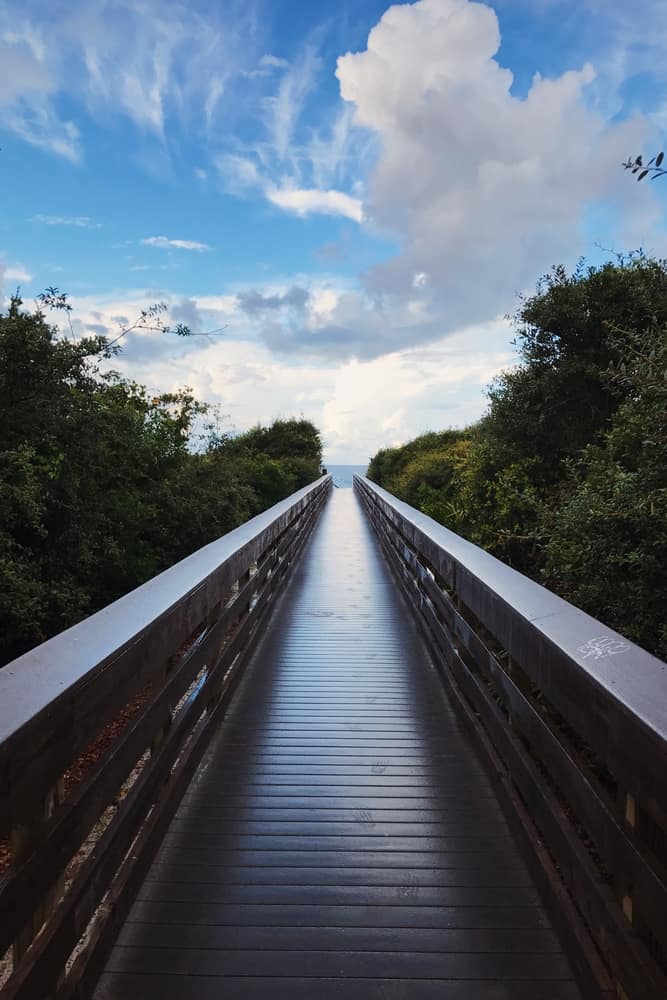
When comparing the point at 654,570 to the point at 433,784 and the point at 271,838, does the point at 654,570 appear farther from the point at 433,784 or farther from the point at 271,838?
the point at 271,838

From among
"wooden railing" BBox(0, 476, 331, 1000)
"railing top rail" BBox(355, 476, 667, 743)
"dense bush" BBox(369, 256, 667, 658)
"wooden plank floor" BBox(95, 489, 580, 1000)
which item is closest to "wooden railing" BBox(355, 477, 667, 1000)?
"railing top rail" BBox(355, 476, 667, 743)

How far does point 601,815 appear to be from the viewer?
1.66m

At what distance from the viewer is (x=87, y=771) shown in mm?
1811

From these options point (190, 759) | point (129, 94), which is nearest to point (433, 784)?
point (190, 759)

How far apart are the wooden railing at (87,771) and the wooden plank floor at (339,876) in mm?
153

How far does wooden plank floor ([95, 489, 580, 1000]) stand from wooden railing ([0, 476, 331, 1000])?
153mm

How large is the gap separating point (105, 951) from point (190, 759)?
1.00 meters

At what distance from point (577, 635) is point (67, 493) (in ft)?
18.9

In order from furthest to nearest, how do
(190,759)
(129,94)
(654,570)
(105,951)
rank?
(129,94) < (654,570) < (190,759) < (105,951)

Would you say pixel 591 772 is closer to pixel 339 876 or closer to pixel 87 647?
pixel 339 876

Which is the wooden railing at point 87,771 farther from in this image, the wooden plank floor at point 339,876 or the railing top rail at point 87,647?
the wooden plank floor at point 339,876

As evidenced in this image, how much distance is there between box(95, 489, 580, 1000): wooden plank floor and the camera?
185cm

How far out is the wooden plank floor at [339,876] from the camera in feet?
6.08

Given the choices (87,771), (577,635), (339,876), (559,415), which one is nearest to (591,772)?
Answer: (577,635)
